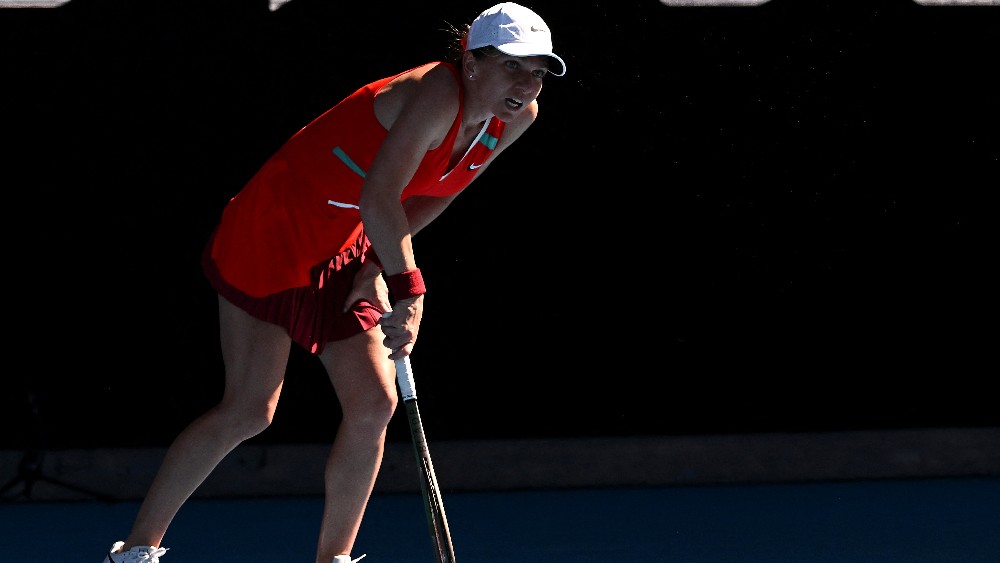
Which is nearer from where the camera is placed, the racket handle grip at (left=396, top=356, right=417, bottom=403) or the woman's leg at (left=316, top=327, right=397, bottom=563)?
the racket handle grip at (left=396, top=356, right=417, bottom=403)

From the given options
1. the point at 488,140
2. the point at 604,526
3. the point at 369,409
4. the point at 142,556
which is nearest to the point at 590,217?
the point at 604,526

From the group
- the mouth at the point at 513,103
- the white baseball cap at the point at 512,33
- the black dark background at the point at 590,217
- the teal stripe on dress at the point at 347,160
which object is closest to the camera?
the white baseball cap at the point at 512,33

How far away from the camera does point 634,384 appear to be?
545 cm

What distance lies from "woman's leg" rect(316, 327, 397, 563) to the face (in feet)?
2.22

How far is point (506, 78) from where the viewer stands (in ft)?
10.5

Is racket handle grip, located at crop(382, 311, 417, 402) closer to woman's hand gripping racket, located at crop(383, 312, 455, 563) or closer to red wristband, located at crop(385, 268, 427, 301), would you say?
woman's hand gripping racket, located at crop(383, 312, 455, 563)

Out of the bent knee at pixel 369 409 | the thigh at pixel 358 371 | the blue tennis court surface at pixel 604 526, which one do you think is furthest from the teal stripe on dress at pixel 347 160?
the blue tennis court surface at pixel 604 526

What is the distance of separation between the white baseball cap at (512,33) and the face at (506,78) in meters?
0.04

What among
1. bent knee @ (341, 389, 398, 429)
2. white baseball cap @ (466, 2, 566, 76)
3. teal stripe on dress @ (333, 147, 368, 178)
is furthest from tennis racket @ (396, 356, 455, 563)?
white baseball cap @ (466, 2, 566, 76)

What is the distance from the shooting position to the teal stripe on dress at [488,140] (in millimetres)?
3404

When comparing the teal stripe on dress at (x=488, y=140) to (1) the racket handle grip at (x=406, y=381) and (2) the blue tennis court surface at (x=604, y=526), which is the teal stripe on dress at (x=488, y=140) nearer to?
(1) the racket handle grip at (x=406, y=381)

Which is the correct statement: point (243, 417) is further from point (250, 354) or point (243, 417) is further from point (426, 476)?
point (426, 476)

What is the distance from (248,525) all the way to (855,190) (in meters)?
2.52

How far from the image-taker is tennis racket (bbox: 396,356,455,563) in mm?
3297
